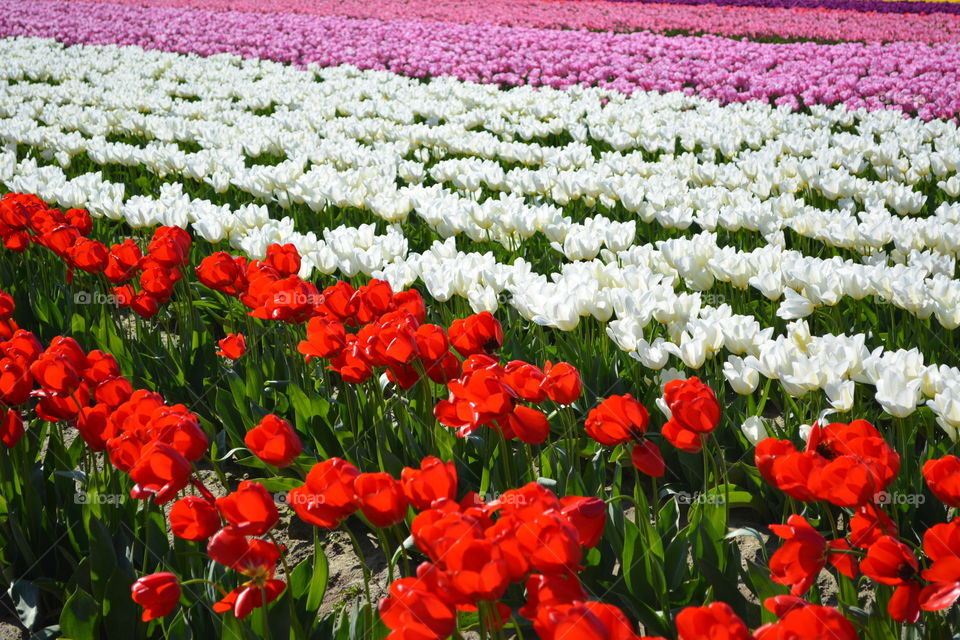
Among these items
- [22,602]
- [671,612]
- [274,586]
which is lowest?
[22,602]

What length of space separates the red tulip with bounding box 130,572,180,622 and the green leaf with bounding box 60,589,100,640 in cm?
46

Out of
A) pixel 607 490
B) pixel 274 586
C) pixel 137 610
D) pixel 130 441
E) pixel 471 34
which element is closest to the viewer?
pixel 274 586

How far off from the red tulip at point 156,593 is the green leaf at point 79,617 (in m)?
0.46

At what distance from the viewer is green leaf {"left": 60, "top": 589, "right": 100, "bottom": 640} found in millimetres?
1806

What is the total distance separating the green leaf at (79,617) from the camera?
1806 millimetres

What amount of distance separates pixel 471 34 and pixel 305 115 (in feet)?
26.0

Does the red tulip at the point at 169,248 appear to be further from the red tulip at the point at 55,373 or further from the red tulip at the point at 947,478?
the red tulip at the point at 947,478

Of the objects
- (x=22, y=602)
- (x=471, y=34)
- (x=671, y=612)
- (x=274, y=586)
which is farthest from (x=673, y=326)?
(x=471, y=34)

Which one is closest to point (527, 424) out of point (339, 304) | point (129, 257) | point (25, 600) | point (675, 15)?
point (339, 304)

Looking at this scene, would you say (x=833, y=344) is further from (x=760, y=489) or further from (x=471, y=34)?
(x=471, y=34)

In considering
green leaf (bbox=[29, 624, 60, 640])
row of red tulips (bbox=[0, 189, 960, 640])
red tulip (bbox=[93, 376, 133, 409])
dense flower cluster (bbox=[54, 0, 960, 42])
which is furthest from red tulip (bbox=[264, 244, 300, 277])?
dense flower cluster (bbox=[54, 0, 960, 42])

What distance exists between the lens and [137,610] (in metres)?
1.87

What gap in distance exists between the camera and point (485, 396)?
5.62 feet

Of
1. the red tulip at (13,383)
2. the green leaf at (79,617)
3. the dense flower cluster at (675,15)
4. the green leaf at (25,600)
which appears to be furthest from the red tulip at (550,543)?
the dense flower cluster at (675,15)
